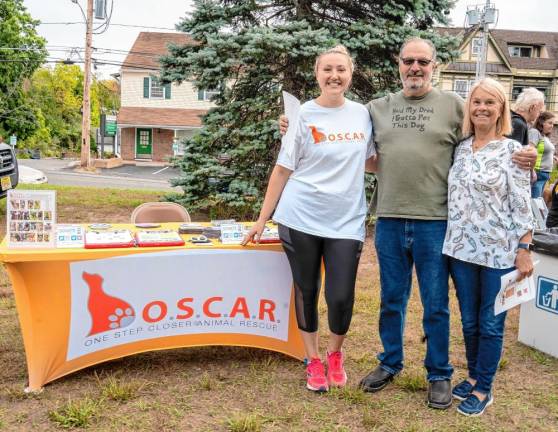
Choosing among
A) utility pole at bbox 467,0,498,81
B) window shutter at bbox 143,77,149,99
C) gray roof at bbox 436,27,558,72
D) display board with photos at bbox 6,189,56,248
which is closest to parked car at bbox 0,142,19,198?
display board with photos at bbox 6,189,56,248

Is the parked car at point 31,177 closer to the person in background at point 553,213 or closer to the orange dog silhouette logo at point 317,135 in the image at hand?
the person in background at point 553,213

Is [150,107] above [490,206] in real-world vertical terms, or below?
above

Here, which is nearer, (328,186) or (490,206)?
(490,206)

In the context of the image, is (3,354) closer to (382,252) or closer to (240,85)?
(382,252)

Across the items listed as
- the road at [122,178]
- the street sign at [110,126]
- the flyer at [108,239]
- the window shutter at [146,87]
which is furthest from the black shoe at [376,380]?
the street sign at [110,126]

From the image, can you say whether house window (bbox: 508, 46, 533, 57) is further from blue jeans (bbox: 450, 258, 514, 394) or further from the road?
blue jeans (bbox: 450, 258, 514, 394)

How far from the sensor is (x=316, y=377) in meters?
3.25

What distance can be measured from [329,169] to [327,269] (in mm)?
557

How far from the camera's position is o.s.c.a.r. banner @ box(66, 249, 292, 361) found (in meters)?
3.16

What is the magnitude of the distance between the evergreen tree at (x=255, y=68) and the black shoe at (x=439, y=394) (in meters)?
4.84

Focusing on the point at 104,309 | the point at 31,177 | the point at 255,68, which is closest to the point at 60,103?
the point at 31,177

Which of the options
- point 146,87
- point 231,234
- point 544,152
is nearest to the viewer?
point 231,234

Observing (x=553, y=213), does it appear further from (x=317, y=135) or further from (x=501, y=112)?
(x=317, y=135)

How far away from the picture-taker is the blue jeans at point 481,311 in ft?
9.24
